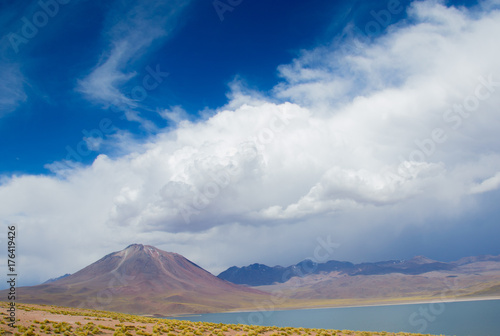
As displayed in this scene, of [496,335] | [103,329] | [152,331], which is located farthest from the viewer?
[496,335]

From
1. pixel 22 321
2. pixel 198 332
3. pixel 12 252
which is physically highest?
pixel 12 252

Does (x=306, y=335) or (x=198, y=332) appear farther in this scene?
(x=306, y=335)

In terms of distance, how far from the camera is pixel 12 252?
94.9 feet

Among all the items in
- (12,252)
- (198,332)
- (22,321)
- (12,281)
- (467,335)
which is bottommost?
(467,335)

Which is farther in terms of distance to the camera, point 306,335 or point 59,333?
point 306,335

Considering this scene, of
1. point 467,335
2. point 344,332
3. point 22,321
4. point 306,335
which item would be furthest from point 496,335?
point 22,321

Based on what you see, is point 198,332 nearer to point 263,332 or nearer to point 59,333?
point 263,332

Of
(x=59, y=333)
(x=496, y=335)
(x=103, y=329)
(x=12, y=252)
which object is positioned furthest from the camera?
(x=496, y=335)

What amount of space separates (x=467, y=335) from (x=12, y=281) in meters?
107

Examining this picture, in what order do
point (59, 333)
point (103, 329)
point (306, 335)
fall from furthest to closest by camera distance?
point (306, 335)
point (103, 329)
point (59, 333)

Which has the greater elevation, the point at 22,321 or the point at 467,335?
the point at 22,321

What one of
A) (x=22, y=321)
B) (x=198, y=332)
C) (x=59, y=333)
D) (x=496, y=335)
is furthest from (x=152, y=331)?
(x=496, y=335)

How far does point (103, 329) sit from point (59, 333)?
16.6 feet

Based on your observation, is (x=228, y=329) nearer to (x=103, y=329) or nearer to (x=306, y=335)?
(x=306, y=335)
